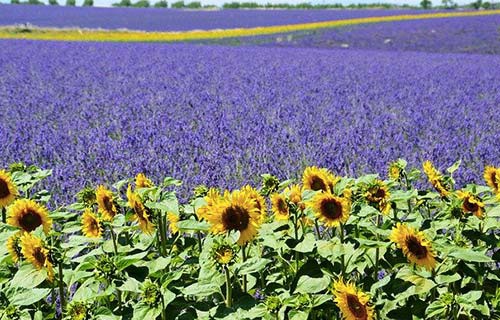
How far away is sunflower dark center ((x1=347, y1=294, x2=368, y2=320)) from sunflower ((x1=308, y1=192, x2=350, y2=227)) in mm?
223

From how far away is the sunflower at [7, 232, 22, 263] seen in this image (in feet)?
5.06

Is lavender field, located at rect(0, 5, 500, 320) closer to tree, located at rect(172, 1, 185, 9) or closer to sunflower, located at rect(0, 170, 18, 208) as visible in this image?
sunflower, located at rect(0, 170, 18, 208)

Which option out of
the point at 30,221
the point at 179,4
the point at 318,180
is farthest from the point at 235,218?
the point at 179,4

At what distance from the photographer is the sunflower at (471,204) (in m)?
1.76

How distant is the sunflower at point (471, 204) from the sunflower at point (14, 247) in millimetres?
1291

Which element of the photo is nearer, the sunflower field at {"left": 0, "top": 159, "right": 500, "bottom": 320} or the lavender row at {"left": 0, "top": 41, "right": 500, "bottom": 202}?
the sunflower field at {"left": 0, "top": 159, "right": 500, "bottom": 320}

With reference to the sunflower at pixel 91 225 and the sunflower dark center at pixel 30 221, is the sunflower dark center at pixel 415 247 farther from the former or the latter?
the sunflower dark center at pixel 30 221

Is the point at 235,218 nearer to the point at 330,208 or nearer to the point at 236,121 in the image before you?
the point at 330,208

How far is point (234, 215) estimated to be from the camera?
1.41 m

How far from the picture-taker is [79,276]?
1530 millimetres

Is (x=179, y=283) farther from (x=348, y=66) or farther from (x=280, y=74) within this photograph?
(x=348, y=66)

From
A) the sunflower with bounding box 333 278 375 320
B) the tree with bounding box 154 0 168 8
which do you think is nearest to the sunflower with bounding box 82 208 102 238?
the sunflower with bounding box 333 278 375 320

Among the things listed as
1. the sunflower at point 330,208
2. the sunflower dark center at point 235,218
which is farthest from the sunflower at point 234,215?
the sunflower at point 330,208

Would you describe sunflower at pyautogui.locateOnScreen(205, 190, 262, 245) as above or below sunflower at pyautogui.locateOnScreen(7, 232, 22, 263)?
above
